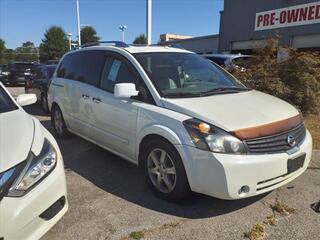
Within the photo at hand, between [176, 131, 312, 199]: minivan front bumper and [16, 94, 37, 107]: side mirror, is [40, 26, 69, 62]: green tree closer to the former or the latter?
[16, 94, 37, 107]: side mirror

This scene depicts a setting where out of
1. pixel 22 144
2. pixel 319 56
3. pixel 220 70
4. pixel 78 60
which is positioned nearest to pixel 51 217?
pixel 22 144

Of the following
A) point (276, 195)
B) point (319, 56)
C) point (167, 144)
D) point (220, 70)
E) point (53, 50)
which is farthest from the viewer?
point (53, 50)

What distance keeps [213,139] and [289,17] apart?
18936 millimetres

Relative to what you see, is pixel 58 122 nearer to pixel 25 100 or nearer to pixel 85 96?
pixel 85 96

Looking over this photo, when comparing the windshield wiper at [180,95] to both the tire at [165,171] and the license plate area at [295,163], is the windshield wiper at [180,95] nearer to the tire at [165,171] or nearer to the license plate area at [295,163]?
the tire at [165,171]

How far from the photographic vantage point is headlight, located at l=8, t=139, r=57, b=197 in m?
2.42

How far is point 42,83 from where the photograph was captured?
33.8 ft

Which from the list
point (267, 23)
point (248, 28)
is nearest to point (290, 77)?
point (267, 23)

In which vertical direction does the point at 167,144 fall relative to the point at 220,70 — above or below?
below

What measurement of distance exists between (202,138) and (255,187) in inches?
27.4

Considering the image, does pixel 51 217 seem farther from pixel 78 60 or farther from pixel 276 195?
pixel 78 60

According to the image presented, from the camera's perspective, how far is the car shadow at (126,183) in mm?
3648

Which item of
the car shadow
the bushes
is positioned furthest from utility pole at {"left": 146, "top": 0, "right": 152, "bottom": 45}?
the car shadow

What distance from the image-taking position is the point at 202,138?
3.29 metres
